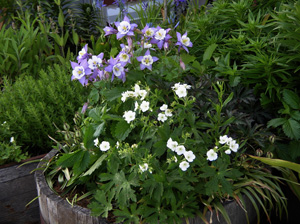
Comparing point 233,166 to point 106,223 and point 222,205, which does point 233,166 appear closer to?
point 222,205

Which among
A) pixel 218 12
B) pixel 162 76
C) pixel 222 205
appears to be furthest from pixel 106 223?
pixel 218 12

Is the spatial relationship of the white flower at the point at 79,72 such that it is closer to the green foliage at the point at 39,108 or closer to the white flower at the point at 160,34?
the white flower at the point at 160,34

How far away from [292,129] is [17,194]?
157 cm

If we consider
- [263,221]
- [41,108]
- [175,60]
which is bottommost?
[263,221]

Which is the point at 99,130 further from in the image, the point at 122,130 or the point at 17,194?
the point at 17,194

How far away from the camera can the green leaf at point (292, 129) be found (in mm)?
1646

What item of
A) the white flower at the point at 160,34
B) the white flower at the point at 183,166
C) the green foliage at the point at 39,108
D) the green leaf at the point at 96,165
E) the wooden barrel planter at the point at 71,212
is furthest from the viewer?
the green foliage at the point at 39,108

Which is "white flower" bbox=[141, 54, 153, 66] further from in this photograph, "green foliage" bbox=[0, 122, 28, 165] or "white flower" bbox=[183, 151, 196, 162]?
"green foliage" bbox=[0, 122, 28, 165]

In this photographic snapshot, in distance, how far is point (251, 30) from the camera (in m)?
1.92

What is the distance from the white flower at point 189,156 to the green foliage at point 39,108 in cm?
110

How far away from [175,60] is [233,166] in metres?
0.58

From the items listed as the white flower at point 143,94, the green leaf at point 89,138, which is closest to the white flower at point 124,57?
the white flower at point 143,94

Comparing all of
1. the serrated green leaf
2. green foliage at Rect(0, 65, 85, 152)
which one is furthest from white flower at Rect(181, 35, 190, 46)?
green foliage at Rect(0, 65, 85, 152)

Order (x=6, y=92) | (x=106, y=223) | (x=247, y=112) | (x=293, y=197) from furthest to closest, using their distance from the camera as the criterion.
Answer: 1. (x=6, y=92)
2. (x=293, y=197)
3. (x=247, y=112)
4. (x=106, y=223)
